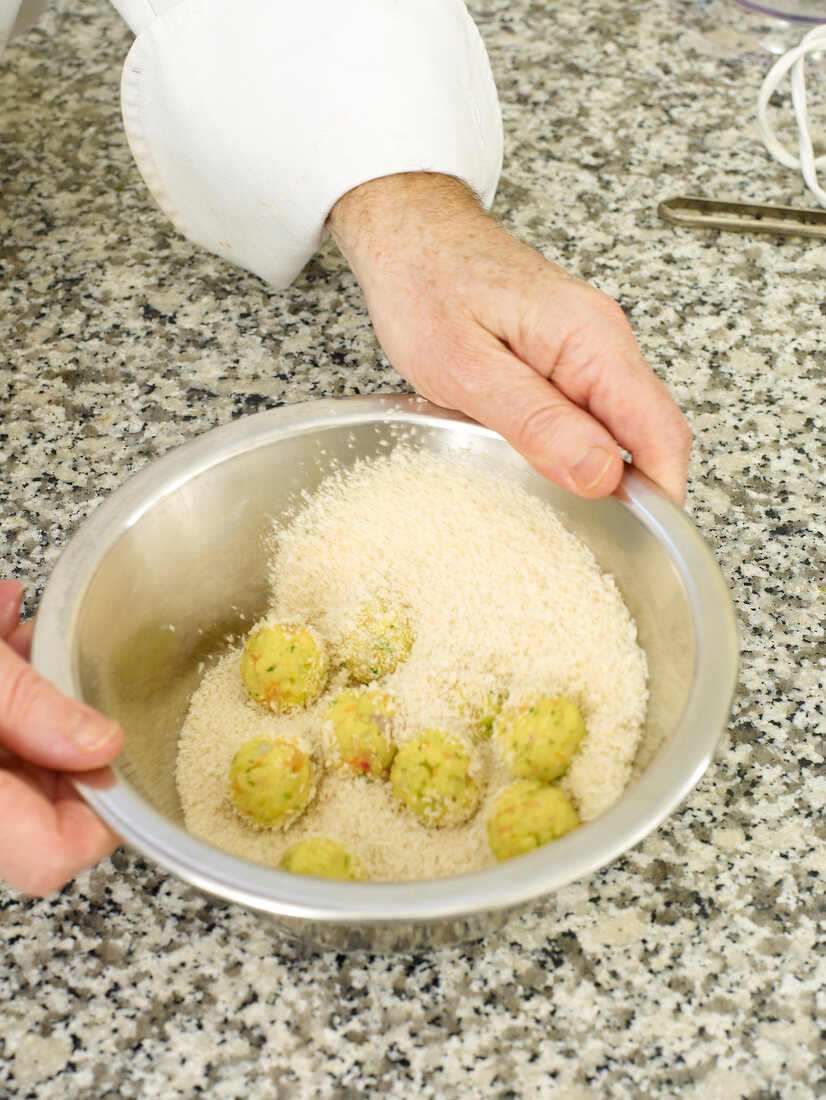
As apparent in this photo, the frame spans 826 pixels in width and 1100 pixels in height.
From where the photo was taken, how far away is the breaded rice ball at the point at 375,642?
83cm

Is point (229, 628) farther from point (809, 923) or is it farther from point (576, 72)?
point (576, 72)

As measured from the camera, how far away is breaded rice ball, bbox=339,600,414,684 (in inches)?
32.6

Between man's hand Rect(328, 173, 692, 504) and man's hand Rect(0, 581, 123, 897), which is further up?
man's hand Rect(328, 173, 692, 504)

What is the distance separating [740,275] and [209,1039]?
104 centimetres

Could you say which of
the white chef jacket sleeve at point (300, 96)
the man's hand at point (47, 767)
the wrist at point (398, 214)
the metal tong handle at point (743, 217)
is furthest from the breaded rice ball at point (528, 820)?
the metal tong handle at point (743, 217)

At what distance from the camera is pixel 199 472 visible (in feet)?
2.63

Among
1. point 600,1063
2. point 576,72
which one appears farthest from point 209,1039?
point 576,72

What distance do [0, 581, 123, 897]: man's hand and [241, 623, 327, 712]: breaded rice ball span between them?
201 millimetres

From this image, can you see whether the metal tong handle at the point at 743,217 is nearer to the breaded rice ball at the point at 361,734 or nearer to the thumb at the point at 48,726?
the breaded rice ball at the point at 361,734

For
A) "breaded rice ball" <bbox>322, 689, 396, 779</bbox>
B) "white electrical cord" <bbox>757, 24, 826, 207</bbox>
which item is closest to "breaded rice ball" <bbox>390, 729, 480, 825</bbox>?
"breaded rice ball" <bbox>322, 689, 396, 779</bbox>

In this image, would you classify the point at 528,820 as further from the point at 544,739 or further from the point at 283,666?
the point at 283,666

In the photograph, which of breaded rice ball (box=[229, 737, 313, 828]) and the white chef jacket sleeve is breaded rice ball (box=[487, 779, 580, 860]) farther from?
the white chef jacket sleeve

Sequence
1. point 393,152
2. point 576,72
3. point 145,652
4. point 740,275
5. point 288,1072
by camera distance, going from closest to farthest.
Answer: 1. point 288,1072
2. point 145,652
3. point 393,152
4. point 740,275
5. point 576,72

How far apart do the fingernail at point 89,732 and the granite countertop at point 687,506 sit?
0.18 meters
